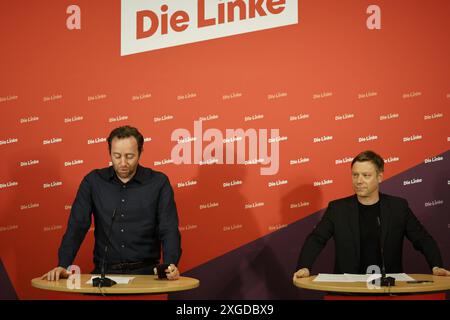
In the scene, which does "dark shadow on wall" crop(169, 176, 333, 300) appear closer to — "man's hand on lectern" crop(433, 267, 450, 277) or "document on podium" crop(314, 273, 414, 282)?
"man's hand on lectern" crop(433, 267, 450, 277)

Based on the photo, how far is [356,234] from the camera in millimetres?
4090

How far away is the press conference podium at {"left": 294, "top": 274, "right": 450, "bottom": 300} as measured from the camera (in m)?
3.19

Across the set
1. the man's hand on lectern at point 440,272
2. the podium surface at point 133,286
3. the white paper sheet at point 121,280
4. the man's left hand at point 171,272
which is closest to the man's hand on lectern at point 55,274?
the podium surface at point 133,286

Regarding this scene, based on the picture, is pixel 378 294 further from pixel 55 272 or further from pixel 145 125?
pixel 145 125

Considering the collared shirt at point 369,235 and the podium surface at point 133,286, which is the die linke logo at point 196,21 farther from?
the podium surface at point 133,286

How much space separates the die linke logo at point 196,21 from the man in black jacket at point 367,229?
1.65 metres

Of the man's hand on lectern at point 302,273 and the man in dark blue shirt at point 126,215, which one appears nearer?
the man's hand on lectern at point 302,273

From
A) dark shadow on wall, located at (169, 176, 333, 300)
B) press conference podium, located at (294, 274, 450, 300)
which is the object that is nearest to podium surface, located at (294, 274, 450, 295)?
press conference podium, located at (294, 274, 450, 300)

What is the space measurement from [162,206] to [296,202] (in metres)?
1.50

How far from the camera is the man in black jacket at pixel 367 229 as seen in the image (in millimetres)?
4059

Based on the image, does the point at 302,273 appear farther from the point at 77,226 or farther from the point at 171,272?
the point at 77,226

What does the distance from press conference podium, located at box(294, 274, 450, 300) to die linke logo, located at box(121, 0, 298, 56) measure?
2.48m

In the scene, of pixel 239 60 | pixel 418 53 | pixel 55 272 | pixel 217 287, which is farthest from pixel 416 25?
pixel 55 272

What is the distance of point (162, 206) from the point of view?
398cm
